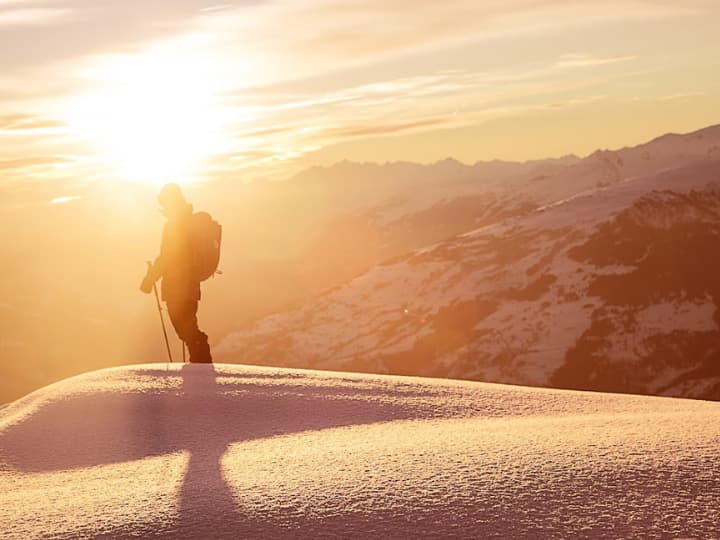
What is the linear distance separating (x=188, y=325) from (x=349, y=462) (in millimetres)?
8416

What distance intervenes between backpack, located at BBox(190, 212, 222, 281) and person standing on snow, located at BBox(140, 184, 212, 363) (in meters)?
0.05

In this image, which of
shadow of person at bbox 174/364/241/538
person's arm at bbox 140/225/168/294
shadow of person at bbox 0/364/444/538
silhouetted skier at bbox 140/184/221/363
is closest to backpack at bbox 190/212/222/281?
silhouetted skier at bbox 140/184/221/363

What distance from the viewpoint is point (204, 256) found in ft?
43.4

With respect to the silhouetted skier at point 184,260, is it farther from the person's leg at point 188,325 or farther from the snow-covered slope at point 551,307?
the snow-covered slope at point 551,307

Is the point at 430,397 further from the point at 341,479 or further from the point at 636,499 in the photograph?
the point at 636,499

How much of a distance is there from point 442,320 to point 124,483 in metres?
94.2

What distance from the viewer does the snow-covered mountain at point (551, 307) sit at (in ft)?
281

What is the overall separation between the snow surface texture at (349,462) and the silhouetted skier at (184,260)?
3.88 metres

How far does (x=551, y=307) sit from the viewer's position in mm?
96062

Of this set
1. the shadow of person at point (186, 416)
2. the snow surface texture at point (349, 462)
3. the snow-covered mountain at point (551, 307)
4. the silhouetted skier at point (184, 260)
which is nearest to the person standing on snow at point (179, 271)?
the silhouetted skier at point (184, 260)

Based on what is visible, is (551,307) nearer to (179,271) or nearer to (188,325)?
(188,325)

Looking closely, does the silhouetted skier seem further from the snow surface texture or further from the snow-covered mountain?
the snow-covered mountain

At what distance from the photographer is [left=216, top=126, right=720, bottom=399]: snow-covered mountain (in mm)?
85750

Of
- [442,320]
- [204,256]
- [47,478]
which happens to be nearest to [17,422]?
[47,478]
